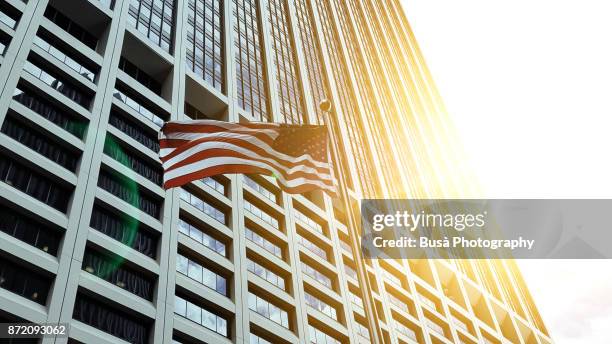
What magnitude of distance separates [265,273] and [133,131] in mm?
12798

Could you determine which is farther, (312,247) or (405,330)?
(405,330)

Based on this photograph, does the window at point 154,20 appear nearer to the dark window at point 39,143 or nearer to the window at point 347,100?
the dark window at point 39,143

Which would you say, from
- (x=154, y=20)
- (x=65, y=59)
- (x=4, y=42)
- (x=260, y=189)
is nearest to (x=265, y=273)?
(x=260, y=189)

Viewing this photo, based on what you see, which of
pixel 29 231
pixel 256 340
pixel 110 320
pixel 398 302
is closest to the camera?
pixel 29 231

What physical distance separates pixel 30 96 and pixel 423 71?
107m

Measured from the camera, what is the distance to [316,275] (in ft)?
145

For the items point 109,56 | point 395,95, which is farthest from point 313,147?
point 395,95

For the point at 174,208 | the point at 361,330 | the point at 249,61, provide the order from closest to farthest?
the point at 174,208, the point at 361,330, the point at 249,61

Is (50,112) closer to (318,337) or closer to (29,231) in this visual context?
(29,231)

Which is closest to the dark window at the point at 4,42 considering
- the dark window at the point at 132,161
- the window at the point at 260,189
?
the dark window at the point at 132,161

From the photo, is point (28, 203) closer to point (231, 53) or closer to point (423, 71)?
point (231, 53)

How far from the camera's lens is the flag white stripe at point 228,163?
18047 millimetres

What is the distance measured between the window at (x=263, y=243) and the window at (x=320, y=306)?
3.46 meters

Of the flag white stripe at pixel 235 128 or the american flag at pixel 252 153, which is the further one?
the flag white stripe at pixel 235 128
